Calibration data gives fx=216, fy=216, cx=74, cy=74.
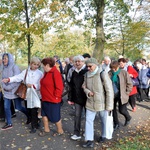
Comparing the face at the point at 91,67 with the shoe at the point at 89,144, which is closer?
the face at the point at 91,67

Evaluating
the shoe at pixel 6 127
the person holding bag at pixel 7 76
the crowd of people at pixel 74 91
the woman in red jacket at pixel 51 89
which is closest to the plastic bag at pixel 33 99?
the crowd of people at pixel 74 91

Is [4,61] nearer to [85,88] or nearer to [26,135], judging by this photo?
[26,135]

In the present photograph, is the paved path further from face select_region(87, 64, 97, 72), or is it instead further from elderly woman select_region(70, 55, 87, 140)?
face select_region(87, 64, 97, 72)

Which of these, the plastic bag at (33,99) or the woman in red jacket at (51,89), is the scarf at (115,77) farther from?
the plastic bag at (33,99)

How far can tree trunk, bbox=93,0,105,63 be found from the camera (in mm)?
12586

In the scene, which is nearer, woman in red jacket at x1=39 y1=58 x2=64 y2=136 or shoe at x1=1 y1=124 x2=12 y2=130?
woman in red jacket at x1=39 y1=58 x2=64 y2=136

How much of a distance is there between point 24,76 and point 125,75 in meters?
2.52

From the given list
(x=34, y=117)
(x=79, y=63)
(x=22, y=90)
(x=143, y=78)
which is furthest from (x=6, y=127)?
(x=143, y=78)

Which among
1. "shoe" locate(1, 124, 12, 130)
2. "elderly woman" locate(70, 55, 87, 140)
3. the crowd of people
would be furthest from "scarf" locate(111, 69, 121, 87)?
"shoe" locate(1, 124, 12, 130)

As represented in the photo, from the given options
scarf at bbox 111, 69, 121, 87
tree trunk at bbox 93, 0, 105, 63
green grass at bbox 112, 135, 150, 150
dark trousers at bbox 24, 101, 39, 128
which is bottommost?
green grass at bbox 112, 135, 150, 150

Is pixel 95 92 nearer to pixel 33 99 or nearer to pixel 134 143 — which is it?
pixel 134 143

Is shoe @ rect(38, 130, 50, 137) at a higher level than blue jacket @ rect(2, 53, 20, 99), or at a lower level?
lower

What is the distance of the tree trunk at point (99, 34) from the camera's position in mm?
12586

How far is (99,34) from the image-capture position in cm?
1279
